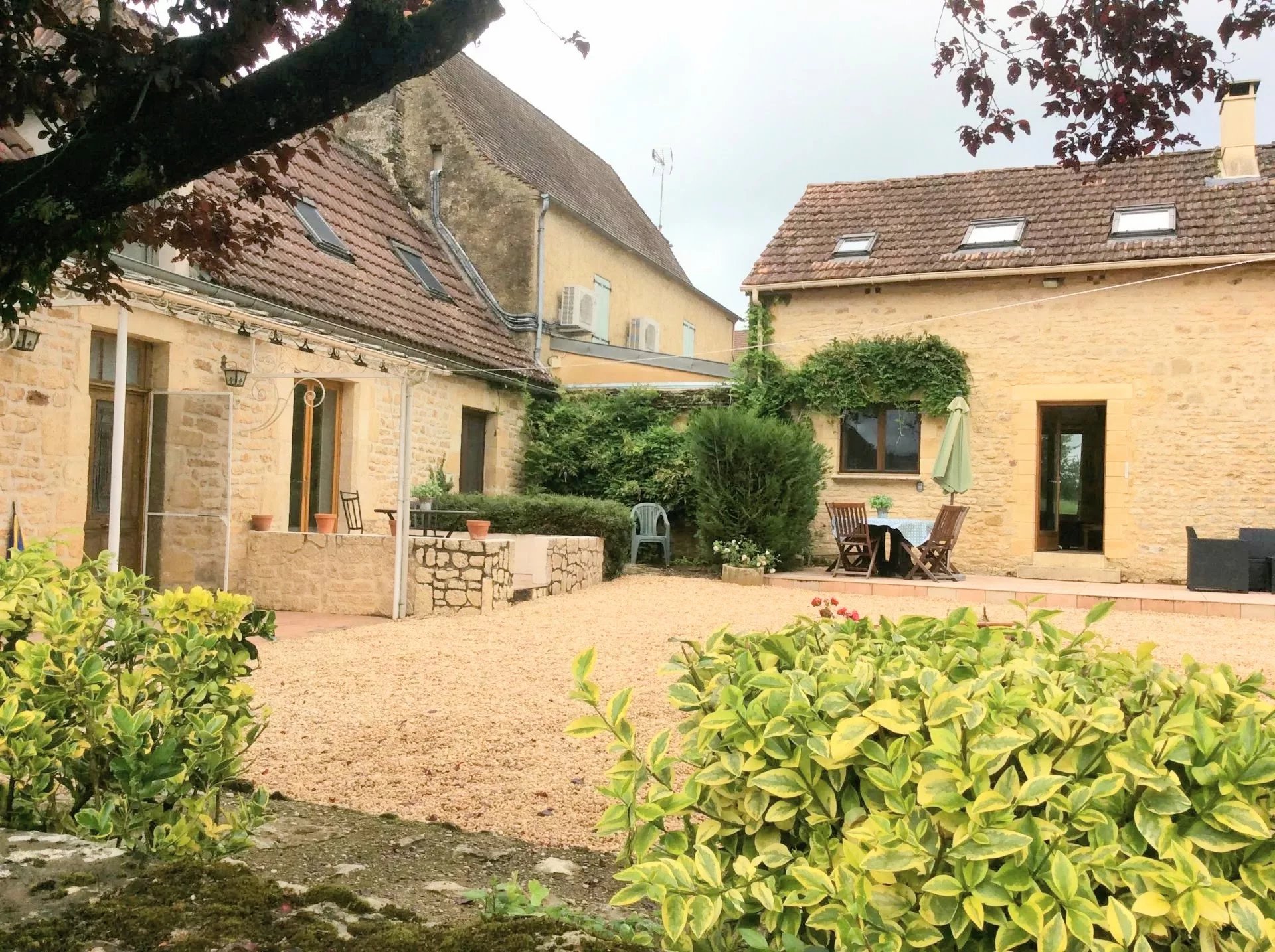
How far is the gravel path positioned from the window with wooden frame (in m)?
4.40

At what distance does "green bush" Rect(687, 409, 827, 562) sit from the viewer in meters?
13.2

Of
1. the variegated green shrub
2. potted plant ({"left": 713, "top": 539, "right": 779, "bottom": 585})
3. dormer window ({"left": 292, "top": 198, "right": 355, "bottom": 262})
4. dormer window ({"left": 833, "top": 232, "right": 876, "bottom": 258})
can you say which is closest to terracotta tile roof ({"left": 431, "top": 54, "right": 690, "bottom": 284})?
dormer window ({"left": 292, "top": 198, "right": 355, "bottom": 262})

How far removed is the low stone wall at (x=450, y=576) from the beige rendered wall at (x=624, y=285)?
816 cm

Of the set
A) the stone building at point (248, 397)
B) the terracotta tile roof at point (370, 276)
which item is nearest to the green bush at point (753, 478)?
the stone building at point (248, 397)

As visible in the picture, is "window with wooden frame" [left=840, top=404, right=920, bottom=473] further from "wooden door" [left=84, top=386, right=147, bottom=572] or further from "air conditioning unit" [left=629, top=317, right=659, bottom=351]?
"wooden door" [left=84, top=386, right=147, bottom=572]

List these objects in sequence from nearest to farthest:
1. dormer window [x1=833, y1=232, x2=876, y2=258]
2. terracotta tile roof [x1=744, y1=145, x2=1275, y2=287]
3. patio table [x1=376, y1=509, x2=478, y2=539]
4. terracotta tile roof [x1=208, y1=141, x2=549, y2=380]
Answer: terracotta tile roof [x1=208, y1=141, x2=549, y2=380]
patio table [x1=376, y1=509, x2=478, y2=539]
terracotta tile roof [x1=744, y1=145, x2=1275, y2=287]
dormer window [x1=833, y1=232, x2=876, y2=258]

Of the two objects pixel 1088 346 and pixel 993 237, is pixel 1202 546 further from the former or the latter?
pixel 993 237

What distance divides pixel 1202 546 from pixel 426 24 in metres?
12.9

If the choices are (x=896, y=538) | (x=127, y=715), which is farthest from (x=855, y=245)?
(x=127, y=715)

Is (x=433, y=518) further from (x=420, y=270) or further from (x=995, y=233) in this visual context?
(x=995, y=233)

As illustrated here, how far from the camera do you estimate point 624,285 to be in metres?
20.9

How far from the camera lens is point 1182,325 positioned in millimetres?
13586

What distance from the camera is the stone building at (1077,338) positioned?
13.4 meters

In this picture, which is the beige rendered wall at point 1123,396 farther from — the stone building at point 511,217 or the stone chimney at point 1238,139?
the stone building at point 511,217
